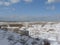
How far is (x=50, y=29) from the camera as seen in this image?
2311 millimetres

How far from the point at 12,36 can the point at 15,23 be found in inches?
55.1

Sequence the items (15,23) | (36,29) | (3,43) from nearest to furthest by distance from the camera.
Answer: (3,43) → (15,23) → (36,29)

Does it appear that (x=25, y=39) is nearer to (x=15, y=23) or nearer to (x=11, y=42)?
(x=11, y=42)

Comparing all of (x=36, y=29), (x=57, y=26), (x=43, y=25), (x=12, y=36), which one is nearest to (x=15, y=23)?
(x=36, y=29)

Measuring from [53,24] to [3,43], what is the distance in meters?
1.89

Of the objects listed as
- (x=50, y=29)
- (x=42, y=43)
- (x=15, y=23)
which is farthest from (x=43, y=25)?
(x=42, y=43)

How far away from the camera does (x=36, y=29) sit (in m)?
2.23

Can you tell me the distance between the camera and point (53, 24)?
231cm

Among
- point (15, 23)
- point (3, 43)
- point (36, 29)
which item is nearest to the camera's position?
point (3, 43)

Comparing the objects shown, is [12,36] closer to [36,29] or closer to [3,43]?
[3,43]

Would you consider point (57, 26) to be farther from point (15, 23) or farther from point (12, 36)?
point (12, 36)

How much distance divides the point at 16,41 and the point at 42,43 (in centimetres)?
11

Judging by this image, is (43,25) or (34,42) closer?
(34,42)

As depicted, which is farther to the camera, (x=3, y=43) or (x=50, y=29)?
(x=50, y=29)
